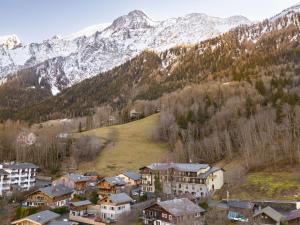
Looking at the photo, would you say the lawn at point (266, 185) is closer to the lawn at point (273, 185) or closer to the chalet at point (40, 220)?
the lawn at point (273, 185)

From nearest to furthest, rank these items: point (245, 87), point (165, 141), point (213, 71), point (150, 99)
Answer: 1. point (165, 141)
2. point (245, 87)
3. point (150, 99)
4. point (213, 71)

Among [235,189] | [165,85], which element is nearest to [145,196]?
[235,189]

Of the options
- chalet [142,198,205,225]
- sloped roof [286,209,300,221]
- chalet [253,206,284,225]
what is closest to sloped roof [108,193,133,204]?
chalet [142,198,205,225]

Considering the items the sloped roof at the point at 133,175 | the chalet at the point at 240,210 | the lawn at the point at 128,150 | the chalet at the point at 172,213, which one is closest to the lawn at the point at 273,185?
the chalet at the point at 240,210

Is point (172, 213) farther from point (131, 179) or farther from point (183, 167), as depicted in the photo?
point (131, 179)

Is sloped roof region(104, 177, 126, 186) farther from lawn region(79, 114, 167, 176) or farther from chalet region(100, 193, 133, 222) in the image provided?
lawn region(79, 114, 167, 176)

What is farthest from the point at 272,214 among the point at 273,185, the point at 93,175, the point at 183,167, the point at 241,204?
the point at 93,175

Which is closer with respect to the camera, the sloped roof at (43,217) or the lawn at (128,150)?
the sloped roof at (43,217)

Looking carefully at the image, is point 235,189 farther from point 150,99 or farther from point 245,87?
point 150,99
